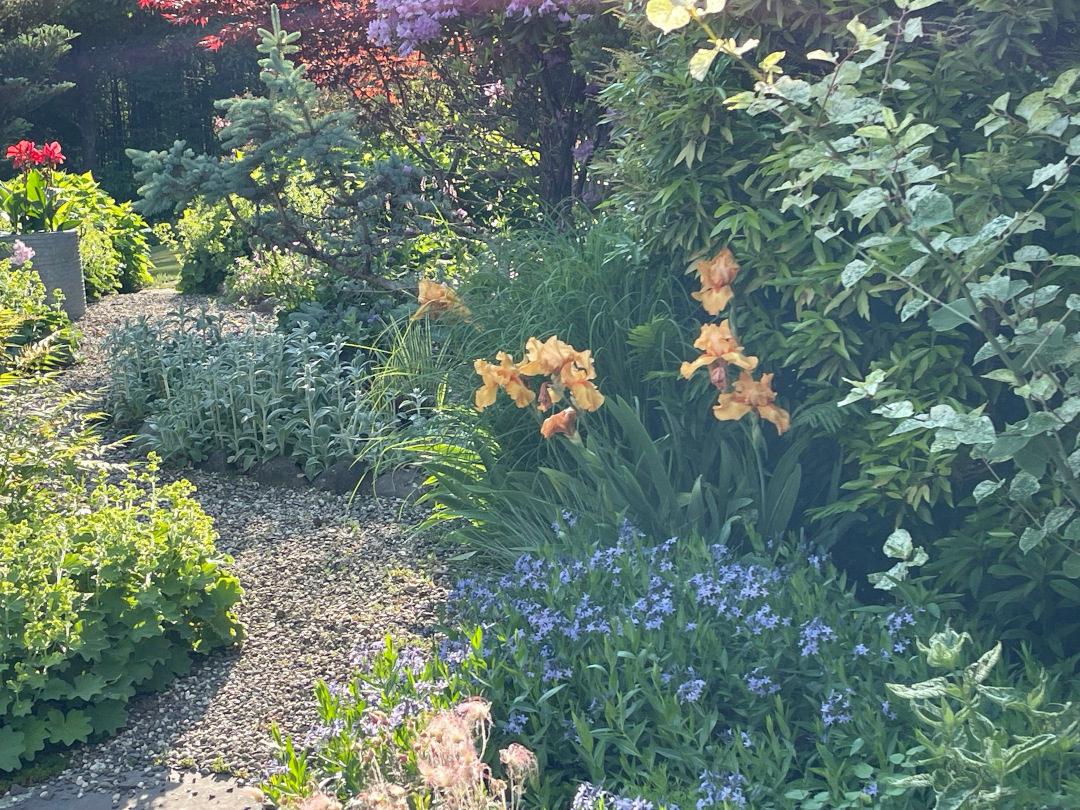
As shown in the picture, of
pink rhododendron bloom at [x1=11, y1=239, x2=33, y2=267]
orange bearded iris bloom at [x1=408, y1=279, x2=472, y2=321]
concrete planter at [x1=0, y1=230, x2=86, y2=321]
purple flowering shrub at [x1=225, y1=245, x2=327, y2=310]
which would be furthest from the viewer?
concrete planter at [x1=0, y1=230, x2=86, y2=321]

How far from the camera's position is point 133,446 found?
491 cm

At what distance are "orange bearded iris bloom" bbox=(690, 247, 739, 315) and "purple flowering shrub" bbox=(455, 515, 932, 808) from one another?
71 centimetres

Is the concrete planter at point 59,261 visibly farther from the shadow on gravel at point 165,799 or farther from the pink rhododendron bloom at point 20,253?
the shadow on gravel at point 165,799

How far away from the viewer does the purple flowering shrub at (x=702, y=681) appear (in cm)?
194

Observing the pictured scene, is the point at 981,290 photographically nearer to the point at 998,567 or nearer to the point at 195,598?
the point at 998,567

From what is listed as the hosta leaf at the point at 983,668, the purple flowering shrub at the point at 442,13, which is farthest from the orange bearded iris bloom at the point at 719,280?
the purple flowering shrub at the point at 442,13

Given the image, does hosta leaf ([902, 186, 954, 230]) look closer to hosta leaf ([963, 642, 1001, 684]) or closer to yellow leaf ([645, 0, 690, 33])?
yellow leaf ([645, 0, 690, 33])

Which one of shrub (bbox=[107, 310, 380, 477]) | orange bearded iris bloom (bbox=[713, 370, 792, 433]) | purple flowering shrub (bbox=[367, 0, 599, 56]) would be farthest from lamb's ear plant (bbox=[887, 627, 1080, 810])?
purple flowering shrub (bbox=[367, 0, 599, 56])

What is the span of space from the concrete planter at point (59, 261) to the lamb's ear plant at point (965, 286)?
6684mm

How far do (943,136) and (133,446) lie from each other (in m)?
4.01

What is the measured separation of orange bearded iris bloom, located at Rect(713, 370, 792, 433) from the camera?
8.86ft

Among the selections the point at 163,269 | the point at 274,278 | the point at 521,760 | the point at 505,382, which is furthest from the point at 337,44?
the point at 521,760

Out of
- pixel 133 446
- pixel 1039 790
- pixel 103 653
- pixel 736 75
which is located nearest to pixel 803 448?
pixel 736 75

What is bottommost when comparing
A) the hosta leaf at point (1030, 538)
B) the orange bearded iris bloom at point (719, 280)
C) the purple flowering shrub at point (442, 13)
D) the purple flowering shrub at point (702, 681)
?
the purple flowering shrub at point (702, 681)
